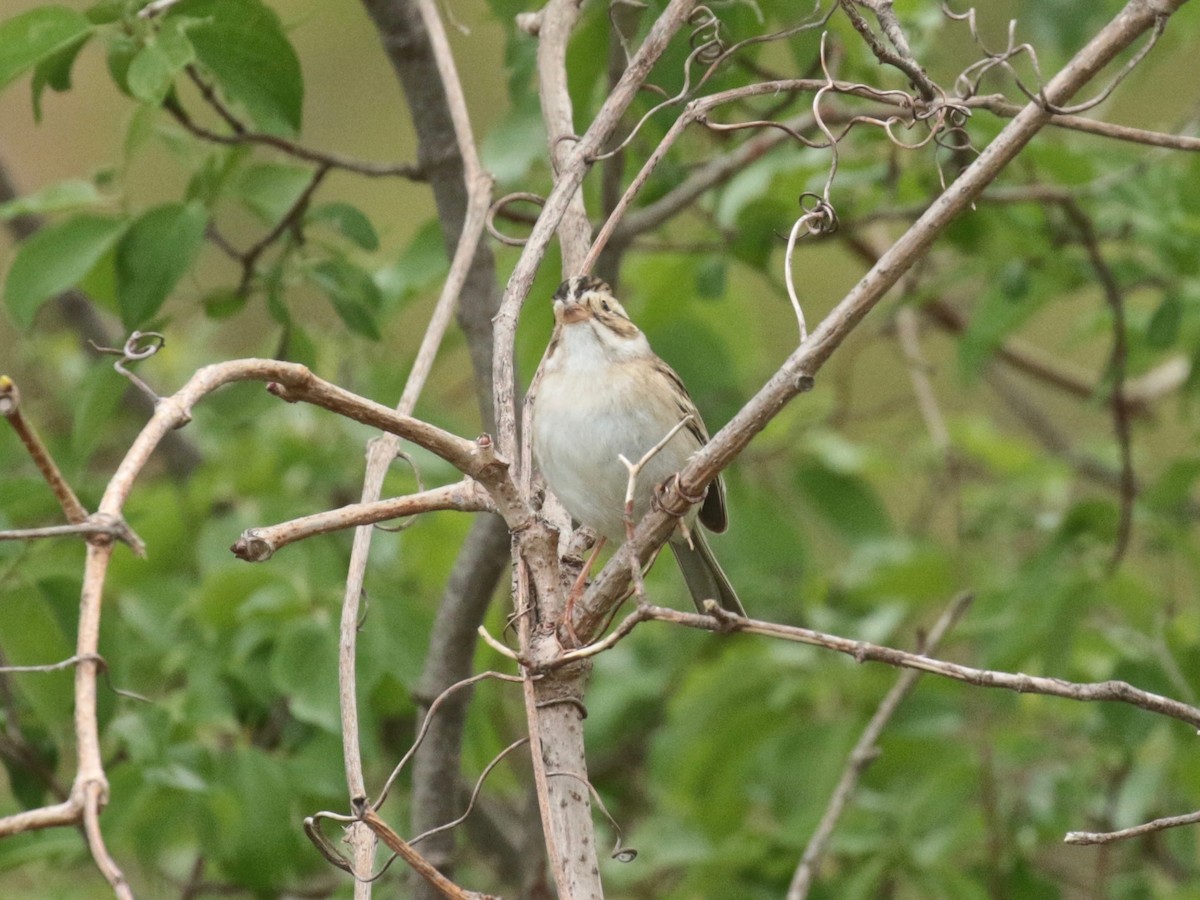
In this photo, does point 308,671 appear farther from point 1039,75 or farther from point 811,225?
point 1039,75

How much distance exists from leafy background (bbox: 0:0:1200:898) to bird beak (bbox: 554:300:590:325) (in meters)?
0.31

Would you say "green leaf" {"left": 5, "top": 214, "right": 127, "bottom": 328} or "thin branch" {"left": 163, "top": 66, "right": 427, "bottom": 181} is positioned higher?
"thin branch" {"left": 163, "top": 66, "right": 427, "bottom": 181}

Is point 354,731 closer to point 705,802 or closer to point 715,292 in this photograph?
point 715,292

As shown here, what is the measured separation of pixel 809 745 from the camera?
3855 mm

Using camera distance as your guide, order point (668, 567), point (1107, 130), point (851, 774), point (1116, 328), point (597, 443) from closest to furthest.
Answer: point (1107, 130) → point (851, 774) → point (597, 443) → point (1116, 328) → point (668, 567)

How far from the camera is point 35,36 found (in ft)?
7.95

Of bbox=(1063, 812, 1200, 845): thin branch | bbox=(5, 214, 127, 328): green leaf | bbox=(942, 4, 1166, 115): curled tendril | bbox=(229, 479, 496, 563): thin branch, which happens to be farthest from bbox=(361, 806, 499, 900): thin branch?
bbox=(5, 214, 127, 328): green leaf

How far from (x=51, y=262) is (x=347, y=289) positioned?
56 cm

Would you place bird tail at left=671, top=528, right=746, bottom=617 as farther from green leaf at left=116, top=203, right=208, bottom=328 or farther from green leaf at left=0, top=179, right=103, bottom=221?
green leaf at left=0, top=179, right=103, bottom=221

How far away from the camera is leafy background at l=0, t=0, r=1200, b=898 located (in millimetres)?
2832

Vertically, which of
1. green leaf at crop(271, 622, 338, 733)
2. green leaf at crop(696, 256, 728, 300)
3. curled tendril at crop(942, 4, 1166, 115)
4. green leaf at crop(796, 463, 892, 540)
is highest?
curled tendril at crop(942, 4, 1166, 115)

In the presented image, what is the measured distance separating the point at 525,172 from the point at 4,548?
1349 millimetres

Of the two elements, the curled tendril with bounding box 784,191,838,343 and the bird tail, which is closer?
the curled tendril with bounding box 784,191,838,343

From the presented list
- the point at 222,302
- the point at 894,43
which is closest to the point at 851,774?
the point at 894,43
